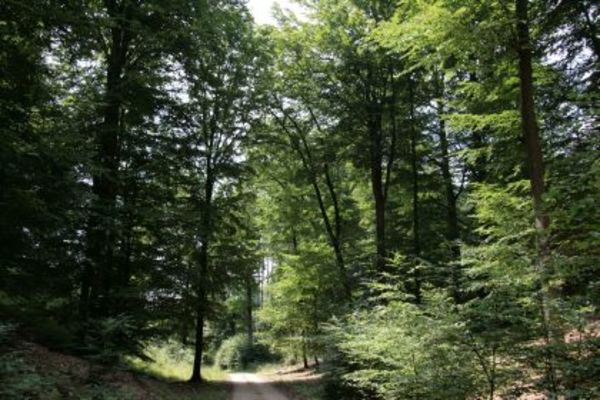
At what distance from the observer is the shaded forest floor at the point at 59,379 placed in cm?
646

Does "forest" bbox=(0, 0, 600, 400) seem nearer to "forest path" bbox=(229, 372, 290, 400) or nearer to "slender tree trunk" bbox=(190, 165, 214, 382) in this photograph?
"slender tree trunk" bbox=(190, 165, 214, 382)

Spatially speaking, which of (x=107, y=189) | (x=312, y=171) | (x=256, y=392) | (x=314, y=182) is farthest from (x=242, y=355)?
(x=107, y=189)

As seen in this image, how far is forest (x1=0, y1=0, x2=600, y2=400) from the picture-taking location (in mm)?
6887

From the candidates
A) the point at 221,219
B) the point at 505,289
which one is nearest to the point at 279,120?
the point at 221,219

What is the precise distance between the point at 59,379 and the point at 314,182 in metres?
13.6

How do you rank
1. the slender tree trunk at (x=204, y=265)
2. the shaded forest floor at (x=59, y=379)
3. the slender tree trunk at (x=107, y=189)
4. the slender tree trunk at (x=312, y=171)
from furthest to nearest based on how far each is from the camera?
the slender tree trunk at (x=312, y=171) < the slender tree trunk at (x=204, y=265) < the slender tree trunk at (x=107, y=189) < the shaded forest floor at (x=59, y=379)

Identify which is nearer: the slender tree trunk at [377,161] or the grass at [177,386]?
the grass at [177,386]

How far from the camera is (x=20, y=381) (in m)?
6.46

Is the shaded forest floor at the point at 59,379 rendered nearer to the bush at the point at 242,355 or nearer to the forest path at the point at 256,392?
the forest path at the point at 256,392

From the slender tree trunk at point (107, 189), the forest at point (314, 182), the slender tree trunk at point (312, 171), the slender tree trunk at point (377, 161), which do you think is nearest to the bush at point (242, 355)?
the forest at point (314, 182)

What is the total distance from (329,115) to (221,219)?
5.92 metres

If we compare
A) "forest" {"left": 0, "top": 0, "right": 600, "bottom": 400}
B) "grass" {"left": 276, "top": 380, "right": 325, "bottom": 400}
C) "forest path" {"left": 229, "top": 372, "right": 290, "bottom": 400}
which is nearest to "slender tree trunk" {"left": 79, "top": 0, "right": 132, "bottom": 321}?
"forest" {"left": 0, "top": 0, "right": 600, "bottom": 400}

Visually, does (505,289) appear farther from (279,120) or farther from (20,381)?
(279,120)

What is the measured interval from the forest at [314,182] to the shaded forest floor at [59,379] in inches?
2.8
